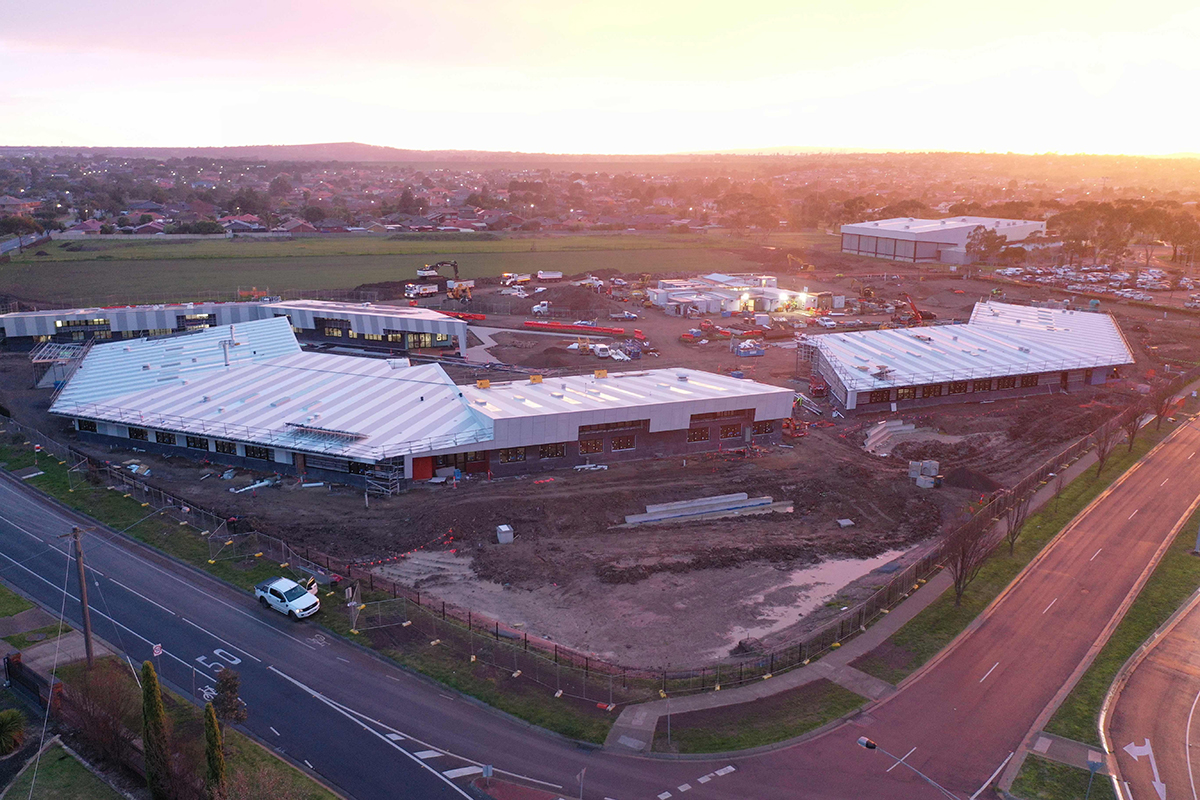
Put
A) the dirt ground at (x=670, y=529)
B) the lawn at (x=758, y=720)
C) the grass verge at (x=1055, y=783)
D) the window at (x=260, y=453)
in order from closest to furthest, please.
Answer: the grass verge at (x=1055, y=783) → the lawn at (x=758, y=720) → the dirt ground at (x=670, y=529) → the window at (x=260, y=453)

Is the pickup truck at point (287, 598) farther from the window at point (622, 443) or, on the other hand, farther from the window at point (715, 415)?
the window at point (715, 415)

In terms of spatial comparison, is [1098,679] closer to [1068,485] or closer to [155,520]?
[1068,485]

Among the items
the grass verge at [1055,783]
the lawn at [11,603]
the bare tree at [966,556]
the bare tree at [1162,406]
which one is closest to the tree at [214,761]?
the lawn at [11,603]

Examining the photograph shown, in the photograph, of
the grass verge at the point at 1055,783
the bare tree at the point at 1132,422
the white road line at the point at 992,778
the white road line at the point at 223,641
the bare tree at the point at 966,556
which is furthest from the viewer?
the bare tree at the point at 1132,422

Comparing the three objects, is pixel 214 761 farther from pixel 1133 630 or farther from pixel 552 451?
pixel 1133 630

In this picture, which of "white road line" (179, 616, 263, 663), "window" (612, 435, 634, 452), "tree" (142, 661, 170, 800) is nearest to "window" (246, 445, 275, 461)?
"white road line" (179, 616, 263, 663)

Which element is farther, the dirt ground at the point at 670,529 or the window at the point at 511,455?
the window at the point at 511,455

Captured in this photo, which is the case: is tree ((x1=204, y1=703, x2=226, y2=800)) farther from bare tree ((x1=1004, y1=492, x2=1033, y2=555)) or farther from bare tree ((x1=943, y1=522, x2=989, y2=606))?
bare tree ((x1=1004, y1=492, x2=1033, y2=555))

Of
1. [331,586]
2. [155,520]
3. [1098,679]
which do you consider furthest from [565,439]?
[1098,679]

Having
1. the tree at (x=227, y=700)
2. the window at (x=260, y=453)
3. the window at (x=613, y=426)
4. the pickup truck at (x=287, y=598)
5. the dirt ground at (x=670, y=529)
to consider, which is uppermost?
the window at (x=613, y=426)
